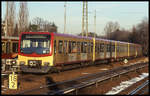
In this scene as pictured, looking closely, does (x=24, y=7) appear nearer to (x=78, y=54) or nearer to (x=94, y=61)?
(x=94, y=61)

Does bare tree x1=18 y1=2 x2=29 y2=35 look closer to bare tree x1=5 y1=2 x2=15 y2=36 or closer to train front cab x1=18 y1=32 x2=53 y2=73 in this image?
bare tree x1=5 y1=2 x2=15 y2=36

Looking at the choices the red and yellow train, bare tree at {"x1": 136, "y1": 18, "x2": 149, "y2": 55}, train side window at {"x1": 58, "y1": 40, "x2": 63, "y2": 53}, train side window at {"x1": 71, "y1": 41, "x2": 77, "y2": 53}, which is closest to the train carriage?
the red and yellow train

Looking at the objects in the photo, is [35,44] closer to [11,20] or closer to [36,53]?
[36,53]

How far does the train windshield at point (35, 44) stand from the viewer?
18859 millimetres

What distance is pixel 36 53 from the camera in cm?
1891

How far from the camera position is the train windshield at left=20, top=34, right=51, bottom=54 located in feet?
61.9

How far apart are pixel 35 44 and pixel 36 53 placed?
593mm

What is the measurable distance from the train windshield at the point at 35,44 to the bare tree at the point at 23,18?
46.3ft

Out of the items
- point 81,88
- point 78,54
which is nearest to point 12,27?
point 78,54

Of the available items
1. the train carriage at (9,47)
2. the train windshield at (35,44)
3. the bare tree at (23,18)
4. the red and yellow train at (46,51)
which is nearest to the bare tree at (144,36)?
the bare tree at (23,18)

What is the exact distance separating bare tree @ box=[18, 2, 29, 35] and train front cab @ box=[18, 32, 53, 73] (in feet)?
46.6

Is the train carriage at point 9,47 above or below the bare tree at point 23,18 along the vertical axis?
below

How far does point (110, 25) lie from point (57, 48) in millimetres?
89402

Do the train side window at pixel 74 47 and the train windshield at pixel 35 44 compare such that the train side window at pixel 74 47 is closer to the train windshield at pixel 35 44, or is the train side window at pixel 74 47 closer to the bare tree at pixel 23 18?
the train windshield at pixel 35 44
